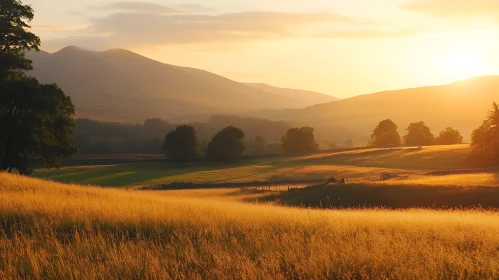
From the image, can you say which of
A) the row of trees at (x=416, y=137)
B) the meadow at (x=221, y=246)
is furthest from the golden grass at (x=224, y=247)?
the row of trees at (x=416, y=137)

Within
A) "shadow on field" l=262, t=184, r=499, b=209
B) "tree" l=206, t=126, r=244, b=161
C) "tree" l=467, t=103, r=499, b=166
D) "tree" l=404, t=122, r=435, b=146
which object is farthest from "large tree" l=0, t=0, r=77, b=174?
"tree" l=404, t=122, r=435, b=146

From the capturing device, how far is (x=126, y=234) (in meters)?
9.91

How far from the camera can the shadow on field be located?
113 ft

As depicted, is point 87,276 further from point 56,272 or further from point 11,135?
point 11,135

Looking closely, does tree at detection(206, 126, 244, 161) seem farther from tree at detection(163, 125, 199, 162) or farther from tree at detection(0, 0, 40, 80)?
tree at detection(0, 0, 40, 80)

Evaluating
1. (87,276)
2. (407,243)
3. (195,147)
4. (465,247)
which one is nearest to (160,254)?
(87,276)

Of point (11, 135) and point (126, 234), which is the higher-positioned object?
point (11, 135)

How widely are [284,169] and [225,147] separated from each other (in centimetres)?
2563

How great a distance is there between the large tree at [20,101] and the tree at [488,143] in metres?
63.5

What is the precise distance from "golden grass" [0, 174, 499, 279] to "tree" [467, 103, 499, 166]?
225 feet

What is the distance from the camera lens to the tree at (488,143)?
235 ft

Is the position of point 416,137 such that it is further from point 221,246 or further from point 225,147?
point 221,246

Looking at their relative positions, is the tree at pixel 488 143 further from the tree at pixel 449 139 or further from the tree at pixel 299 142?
the tree at pixel 449 139

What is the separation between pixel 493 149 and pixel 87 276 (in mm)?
77487
